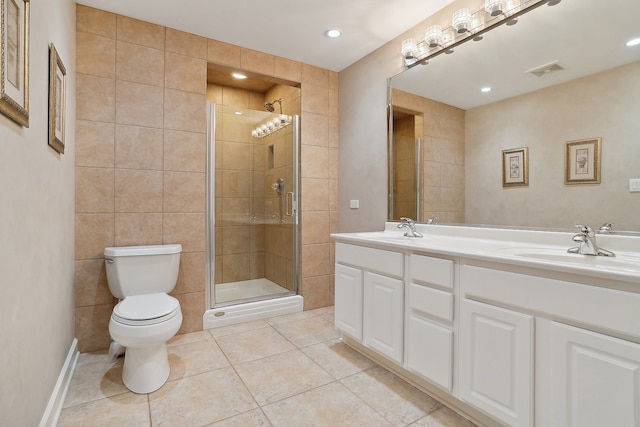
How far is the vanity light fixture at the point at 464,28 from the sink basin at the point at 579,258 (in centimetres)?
129

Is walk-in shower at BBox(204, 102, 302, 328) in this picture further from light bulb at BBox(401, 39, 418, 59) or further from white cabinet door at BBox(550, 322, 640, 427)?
white cabinet door at BBox(550, 322, 640, 427)

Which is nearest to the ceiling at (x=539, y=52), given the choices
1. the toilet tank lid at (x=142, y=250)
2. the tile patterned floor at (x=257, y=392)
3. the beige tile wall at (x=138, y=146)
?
the beige tile wall at (x=138, y=146)

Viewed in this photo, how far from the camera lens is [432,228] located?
2.34m

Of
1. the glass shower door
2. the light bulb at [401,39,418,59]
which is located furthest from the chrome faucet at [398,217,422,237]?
the light bulb at [401,39,418,59]

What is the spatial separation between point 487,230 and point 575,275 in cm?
90

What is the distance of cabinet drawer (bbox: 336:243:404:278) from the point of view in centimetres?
181

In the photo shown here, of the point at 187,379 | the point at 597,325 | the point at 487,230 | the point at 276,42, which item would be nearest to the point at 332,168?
A: the point at 276,42

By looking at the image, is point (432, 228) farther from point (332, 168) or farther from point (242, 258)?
point (242, 258)

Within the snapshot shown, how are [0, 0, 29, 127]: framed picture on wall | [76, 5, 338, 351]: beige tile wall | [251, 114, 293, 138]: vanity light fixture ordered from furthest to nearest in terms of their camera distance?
[251, 114, 293, 138]: vanity light fixture → [76, 5, 338, 351]: beige tile wall → [0, 0, 29, 127]: framed picture on wall

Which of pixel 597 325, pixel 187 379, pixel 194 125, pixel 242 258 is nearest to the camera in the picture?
pixel 597 325

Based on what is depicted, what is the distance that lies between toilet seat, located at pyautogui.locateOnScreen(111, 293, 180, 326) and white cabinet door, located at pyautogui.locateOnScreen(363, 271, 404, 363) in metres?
1.15

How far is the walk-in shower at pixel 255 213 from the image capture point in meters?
2.83

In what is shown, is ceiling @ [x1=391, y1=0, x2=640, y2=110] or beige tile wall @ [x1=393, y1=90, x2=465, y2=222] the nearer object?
ceiling @ [x1=391, y1=0, x2=640, y2=110]

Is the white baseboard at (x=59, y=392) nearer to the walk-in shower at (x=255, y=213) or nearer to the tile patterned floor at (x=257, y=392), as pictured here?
the tile patterned floor at (x=257, y=392)
